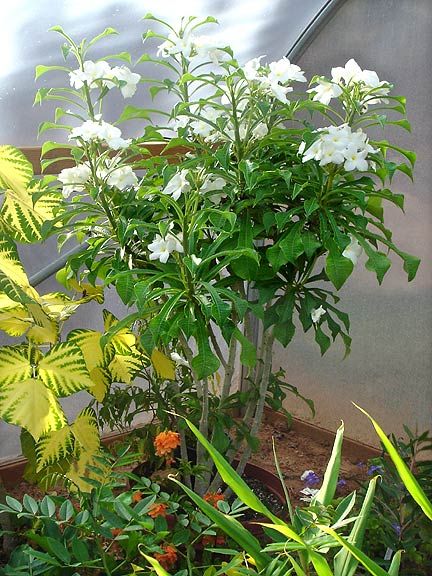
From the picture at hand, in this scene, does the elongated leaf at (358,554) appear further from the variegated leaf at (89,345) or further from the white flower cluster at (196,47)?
the white flower cluster at (196,47)

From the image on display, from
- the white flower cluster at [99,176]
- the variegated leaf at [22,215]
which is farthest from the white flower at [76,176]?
the variegated leaf at [22,215]

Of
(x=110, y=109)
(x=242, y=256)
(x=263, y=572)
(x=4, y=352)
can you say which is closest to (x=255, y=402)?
(x=242, y=256)

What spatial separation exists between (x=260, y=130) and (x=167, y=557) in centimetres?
99

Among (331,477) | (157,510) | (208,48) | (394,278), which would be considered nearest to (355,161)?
(208,48)

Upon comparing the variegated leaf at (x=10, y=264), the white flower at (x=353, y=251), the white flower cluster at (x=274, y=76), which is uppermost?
the white flower cluster at (x=274, y=76)

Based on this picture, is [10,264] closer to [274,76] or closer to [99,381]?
[99,381]

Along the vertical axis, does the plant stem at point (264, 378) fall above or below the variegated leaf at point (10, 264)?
below

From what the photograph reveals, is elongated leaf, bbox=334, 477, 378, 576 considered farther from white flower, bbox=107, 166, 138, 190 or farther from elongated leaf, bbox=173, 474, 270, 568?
white flower, bbox=107, 166, 138, 190

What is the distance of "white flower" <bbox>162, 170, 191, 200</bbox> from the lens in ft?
5.32

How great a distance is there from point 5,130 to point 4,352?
0.73 meters

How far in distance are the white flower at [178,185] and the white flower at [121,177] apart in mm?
94

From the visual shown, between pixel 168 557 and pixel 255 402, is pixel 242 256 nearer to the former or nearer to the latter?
pixel 255 402

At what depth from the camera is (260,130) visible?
1739mm

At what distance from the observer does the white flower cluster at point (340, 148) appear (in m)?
1.56
